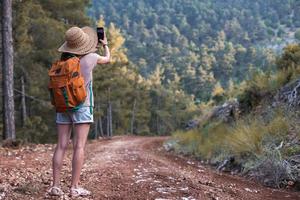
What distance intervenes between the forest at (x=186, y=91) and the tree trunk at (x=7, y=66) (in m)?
0.14

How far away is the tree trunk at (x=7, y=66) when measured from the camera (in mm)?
13164

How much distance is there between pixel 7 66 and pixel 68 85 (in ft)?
31.0

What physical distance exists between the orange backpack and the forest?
10.9ft

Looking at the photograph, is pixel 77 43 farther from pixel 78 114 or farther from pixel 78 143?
pixel 78 143

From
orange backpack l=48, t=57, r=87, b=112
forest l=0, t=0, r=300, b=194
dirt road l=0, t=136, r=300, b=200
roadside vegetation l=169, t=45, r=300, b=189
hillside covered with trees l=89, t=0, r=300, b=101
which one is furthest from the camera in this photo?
hillside covered with trees l=89, t=0, r=300, b=101

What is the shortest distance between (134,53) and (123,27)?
98.6 feet

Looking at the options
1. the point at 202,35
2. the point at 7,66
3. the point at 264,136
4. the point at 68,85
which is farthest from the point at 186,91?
the point at 68,85

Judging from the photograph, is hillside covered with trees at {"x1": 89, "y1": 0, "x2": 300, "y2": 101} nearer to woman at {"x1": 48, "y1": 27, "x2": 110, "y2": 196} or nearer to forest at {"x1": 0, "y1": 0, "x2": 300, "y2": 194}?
forest at {"x1": 0, "y1": 0, "x2": 300, "y2": 194}

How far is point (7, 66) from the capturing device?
44.4 feet

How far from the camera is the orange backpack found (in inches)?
185

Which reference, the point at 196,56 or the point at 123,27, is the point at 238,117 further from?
the point at 123,27

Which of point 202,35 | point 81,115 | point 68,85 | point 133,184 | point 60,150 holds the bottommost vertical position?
point 133,184

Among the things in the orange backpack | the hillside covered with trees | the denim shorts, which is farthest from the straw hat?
the hillside covered with trees

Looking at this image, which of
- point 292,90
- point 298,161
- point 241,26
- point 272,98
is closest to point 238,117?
point 272,98
